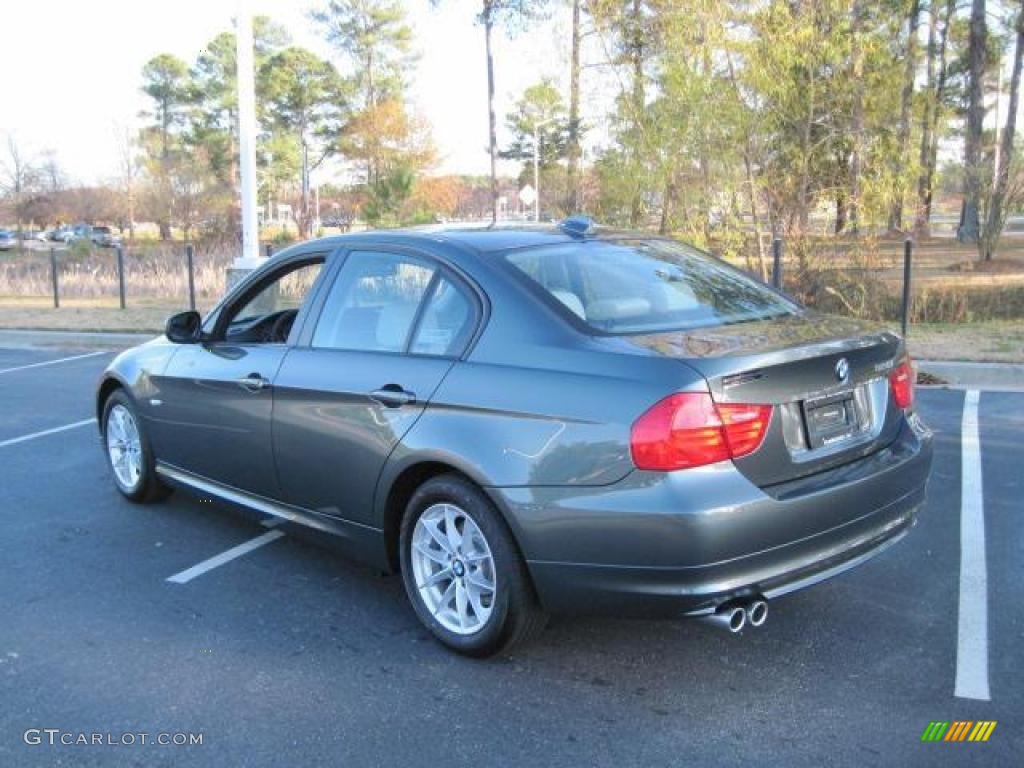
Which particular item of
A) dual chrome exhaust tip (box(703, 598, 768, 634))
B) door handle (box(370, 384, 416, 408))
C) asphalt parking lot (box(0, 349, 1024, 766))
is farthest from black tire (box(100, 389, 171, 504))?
dual chrome exhaust tip (box(703, 598, 768, 634))

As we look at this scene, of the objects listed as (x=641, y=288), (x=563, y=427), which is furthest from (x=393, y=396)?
(x=641, y=288)

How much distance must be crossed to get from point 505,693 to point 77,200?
64803 mm

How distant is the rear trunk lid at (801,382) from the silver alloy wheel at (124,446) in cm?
337

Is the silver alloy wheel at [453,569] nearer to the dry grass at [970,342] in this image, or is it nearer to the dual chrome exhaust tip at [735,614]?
the dual chrome exhaust tip at [735,614]

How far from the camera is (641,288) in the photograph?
4031mm

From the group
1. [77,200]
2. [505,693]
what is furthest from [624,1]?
[77,200]

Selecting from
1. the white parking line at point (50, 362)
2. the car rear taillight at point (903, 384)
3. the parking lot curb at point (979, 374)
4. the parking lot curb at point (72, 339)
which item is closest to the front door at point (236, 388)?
the car rear taillight at point (903, 384)

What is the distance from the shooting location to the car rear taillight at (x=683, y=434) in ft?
10.2

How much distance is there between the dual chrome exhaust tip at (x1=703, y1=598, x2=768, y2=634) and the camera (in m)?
3.20

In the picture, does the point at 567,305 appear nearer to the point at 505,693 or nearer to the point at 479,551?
the point at 479,551

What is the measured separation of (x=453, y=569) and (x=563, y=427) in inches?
31.7

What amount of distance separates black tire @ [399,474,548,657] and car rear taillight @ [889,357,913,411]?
1.62m

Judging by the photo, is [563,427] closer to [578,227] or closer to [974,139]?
[578,227]

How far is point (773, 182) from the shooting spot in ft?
46.1
